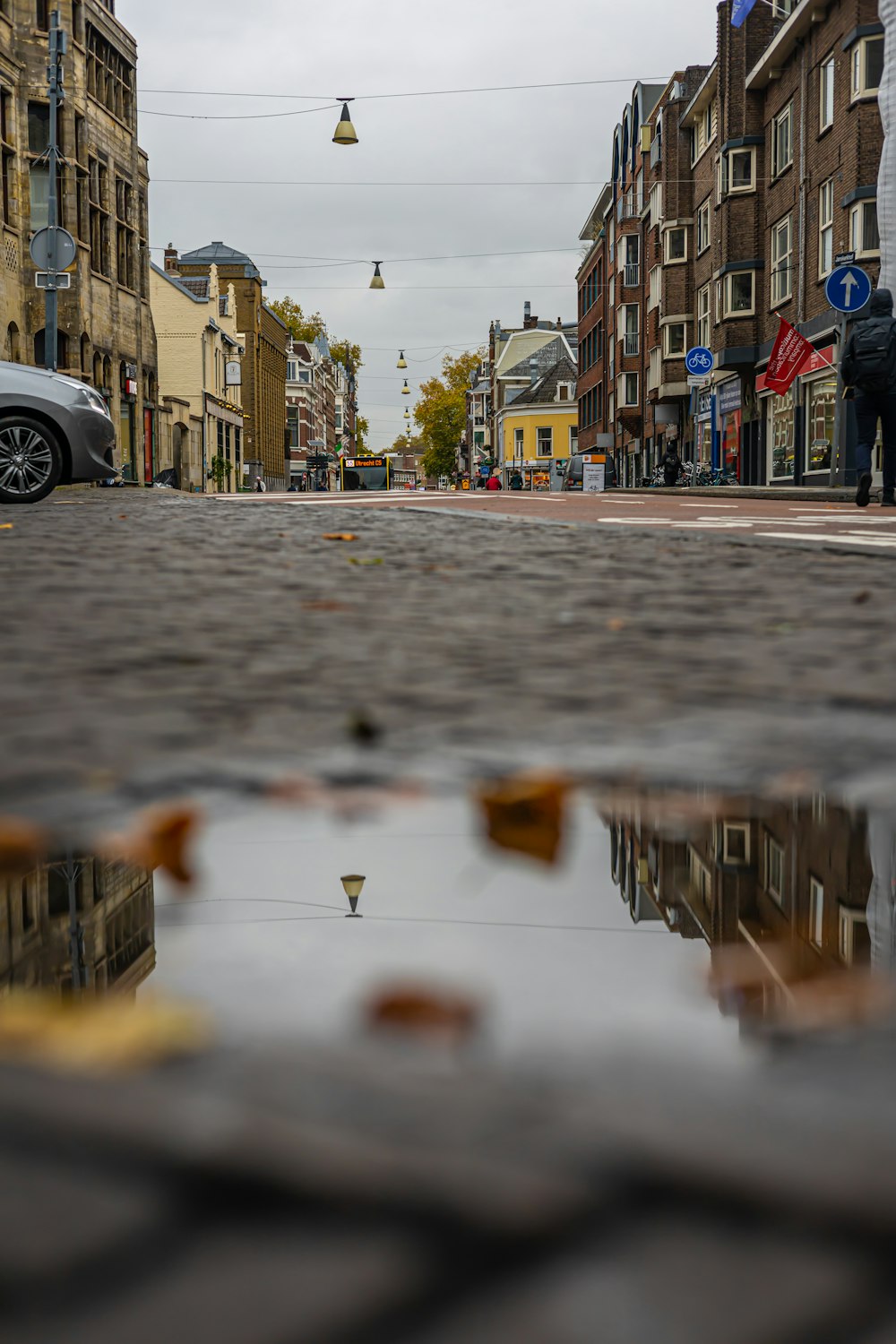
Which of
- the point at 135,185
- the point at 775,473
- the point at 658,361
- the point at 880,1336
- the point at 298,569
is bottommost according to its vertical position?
the point at 880,1336

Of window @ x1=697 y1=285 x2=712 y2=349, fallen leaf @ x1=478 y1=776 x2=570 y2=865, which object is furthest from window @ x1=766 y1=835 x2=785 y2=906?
window @ x1=697 y1=285 x2=712 y2=349

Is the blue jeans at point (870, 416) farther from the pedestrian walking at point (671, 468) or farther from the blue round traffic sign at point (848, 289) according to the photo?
the pedestrian walking at point (671, 468)

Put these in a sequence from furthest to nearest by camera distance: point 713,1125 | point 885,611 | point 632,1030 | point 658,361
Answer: point 658,361
point 885,611
point 632,1030
point 713,1125

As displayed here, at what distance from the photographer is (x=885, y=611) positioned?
364 cm

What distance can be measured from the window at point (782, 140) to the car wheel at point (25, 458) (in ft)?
89.6

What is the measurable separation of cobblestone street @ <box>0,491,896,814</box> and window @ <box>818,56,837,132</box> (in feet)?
95.9

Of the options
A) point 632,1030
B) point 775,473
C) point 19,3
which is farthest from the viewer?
point 775,473

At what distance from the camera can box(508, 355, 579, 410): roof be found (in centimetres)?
9512

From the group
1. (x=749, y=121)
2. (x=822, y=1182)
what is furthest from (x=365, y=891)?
(x=749, y=121)

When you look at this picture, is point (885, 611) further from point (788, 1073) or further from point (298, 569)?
point (788, 1073)

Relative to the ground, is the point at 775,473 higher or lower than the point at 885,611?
higher

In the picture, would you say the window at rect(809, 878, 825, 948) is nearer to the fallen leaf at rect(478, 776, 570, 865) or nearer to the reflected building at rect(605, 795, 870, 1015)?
the reflected building at rect(605, 795, 870, 1015)

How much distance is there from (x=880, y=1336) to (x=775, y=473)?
37468 mm

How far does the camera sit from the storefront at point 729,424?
1608 inches
